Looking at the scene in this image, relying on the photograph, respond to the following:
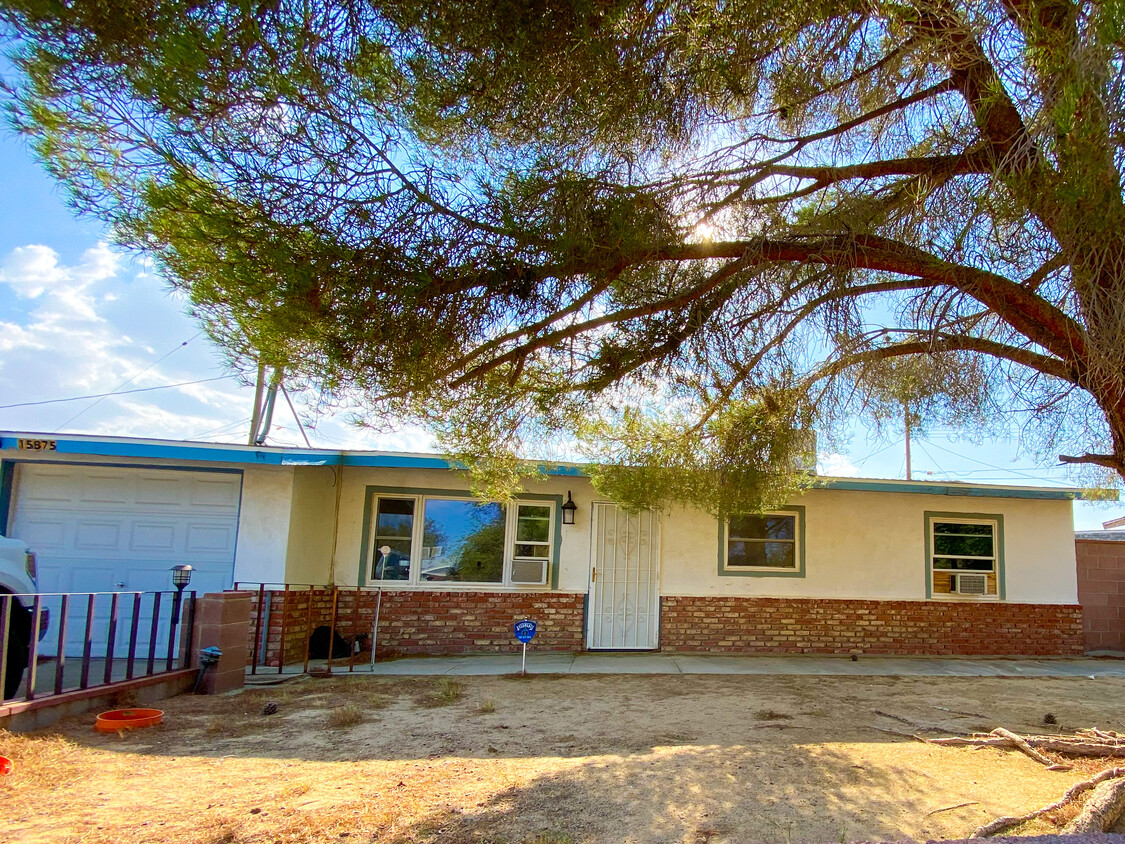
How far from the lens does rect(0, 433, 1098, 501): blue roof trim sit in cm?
928

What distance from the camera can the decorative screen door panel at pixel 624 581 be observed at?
37.3 feet

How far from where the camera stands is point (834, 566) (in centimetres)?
1184

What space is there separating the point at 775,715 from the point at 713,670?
9.41 feet

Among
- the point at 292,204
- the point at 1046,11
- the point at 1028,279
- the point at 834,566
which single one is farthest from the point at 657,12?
the point at 834,566

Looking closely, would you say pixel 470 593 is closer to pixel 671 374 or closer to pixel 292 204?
pixel 671 374

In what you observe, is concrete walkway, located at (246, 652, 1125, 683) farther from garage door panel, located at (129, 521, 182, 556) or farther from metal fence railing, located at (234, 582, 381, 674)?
garage door panel, located at (129, 521, 182, 556)

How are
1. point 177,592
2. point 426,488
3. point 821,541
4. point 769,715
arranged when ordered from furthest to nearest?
point 821,541 < point 426,488 < point 177,592 < point 769,715

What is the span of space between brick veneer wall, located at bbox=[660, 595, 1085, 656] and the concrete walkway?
1.01 feet

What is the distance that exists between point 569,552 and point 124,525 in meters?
5.98

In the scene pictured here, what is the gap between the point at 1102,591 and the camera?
1270 centimetres

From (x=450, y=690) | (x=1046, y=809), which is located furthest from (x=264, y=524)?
(x=1046, y=809)

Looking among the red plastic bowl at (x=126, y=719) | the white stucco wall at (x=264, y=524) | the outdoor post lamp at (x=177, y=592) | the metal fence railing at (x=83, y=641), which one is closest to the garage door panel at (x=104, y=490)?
the metal fence railing at (x=83, y=641)

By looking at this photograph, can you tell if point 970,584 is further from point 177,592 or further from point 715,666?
point 177,592

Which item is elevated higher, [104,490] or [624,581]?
[104,490]
